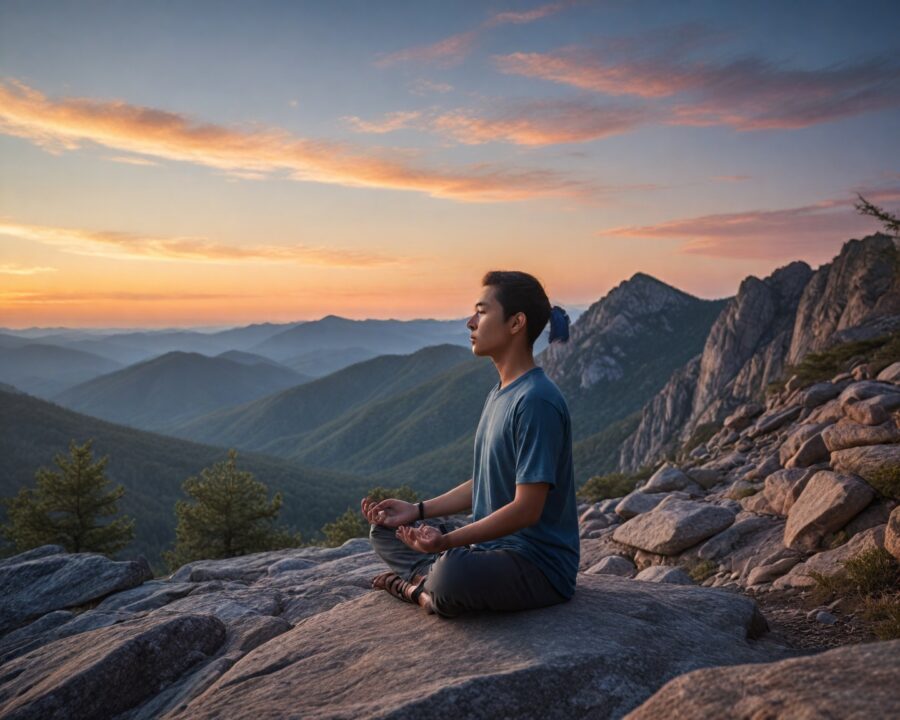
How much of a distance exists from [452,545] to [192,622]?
4.52 m

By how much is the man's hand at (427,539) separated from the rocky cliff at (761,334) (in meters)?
53.8

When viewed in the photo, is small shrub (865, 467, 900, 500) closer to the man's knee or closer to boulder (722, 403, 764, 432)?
the man's knee

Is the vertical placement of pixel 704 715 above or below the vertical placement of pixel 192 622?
above

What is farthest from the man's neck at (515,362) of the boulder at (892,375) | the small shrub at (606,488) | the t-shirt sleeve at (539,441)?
the small shrub at (606,488)

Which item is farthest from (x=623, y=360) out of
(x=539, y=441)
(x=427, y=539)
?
(x=427, y=539)

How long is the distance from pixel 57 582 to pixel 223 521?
78.3ft

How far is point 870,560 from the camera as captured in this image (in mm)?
7418

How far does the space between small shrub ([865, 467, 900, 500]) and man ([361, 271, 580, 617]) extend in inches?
238

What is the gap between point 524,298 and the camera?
5.80 metres

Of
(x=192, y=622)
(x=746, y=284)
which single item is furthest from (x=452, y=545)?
(x=746, y=284)

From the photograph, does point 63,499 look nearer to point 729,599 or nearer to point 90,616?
point 90,616

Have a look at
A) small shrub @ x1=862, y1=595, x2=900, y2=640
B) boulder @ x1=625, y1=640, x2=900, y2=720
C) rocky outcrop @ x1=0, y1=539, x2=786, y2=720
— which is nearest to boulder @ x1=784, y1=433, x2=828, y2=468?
small shrub @ x1=862, y1=595, x2=900, y2=640

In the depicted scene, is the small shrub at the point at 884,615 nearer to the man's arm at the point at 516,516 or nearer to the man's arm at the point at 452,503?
the man's arm at the point at 516,516

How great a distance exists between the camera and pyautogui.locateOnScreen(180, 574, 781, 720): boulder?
14.1ft
